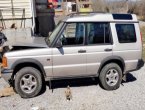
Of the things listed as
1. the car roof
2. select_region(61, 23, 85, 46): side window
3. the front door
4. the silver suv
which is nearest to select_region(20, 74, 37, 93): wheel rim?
the silver suv

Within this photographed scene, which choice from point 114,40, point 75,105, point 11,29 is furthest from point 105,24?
point 11,29

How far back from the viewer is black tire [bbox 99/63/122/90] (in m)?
6.61

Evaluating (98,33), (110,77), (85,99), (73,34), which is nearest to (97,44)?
(98,33)

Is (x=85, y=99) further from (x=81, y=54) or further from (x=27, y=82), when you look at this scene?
(x=27, y=82)

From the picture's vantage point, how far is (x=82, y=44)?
20.9 feet

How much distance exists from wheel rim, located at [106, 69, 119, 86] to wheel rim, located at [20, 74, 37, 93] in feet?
6.20

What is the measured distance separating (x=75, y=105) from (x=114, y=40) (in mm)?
1947

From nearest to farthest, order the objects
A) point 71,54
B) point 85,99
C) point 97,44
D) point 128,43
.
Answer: point 85,99 < point 71,54 < point 97,44 < point 128,43

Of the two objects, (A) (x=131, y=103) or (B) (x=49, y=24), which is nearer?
(A) (x=131, y=103)

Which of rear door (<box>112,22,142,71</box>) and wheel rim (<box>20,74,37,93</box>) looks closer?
wheel rim (<box>20,74,37,93</box>)

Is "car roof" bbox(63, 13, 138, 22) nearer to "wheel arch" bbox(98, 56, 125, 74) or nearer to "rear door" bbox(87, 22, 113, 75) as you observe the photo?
"rear door" bbox(87, 22, 113, 75)

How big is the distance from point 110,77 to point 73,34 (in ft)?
4.87

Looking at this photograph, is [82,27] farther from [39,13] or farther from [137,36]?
[39,13]

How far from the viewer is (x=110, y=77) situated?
6.70m
